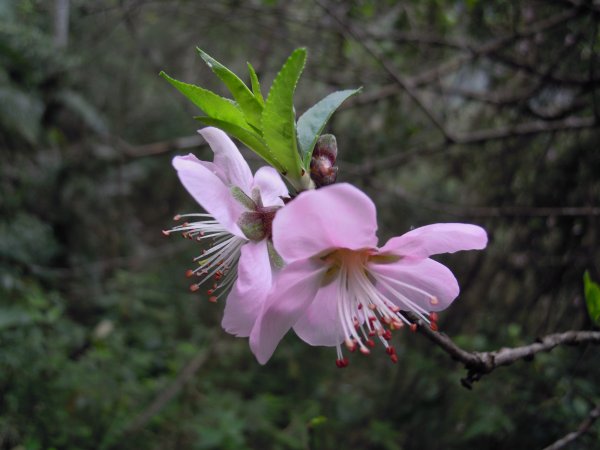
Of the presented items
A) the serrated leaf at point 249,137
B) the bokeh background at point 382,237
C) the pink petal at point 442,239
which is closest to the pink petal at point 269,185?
the serrated leaf at point 249,137

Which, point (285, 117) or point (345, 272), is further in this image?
point (345, 272)

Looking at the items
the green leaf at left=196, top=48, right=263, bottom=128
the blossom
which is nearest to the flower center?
the blossom

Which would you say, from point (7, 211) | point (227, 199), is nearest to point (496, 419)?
point (227, 199)

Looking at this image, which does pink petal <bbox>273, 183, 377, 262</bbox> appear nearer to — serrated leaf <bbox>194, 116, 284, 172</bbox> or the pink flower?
the pink flower

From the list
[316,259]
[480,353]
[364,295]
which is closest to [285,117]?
[316,259]

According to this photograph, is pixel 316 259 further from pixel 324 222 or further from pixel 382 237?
pixel 382 237

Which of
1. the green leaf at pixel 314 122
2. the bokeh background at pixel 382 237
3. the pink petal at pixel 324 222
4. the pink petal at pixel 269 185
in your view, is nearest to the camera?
the pink petal at pixel 324 222

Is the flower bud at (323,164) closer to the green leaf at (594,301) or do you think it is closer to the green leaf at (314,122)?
the green leaf at (314,122)
